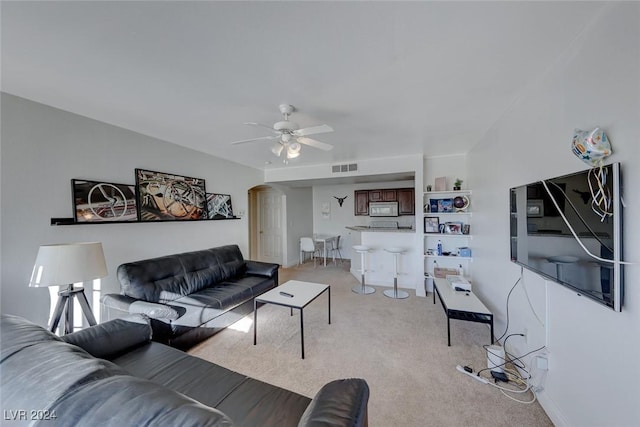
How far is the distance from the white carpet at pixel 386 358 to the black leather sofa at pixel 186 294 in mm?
231

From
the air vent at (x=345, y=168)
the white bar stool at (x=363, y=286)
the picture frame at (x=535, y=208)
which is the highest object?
the air vent at (x=345, y=168)

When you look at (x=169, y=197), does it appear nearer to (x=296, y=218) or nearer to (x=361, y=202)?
(x=296, y=218)

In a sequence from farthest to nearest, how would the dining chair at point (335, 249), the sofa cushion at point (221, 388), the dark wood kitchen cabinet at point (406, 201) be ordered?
the dining chair at point (335, 249)
the dark wood kitchen cabinet at point (406, 201)
the sofa cushion at point (221, 388)

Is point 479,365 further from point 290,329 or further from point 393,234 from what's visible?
point 393,234

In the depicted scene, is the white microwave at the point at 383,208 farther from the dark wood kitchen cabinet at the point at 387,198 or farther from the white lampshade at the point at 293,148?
the white lampshade at the point at 293,148

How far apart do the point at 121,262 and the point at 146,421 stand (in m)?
2.76

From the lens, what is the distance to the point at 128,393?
0.74 meters

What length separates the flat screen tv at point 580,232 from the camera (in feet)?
3.47

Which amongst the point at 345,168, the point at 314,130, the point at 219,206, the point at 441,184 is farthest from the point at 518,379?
the point at 219,206

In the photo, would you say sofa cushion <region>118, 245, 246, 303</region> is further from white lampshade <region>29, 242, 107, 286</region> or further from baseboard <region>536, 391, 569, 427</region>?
baseboard <region>536, 391, 569, 427</region>

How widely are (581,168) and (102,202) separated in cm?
412

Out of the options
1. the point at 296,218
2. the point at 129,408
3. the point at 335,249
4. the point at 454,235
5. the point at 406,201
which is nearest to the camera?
the point at 129,408

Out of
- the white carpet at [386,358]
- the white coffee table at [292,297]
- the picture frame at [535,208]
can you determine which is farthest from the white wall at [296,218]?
the picture frame at [535,208]

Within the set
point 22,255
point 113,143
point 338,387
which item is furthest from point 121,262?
point 338,387
